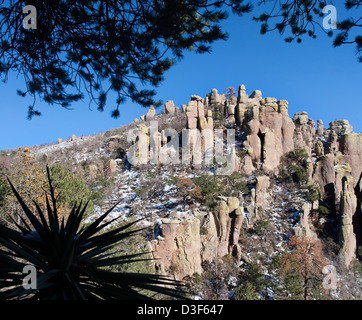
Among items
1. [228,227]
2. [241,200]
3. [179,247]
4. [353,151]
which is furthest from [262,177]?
[353,151]

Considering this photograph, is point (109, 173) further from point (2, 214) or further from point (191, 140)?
point (2, 214)

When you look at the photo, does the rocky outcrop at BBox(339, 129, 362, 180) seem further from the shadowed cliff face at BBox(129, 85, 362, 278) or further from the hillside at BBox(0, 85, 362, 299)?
the hillside at BBox(0, 85, 362, 299)

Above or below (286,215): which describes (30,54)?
above

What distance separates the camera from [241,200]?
23.9m

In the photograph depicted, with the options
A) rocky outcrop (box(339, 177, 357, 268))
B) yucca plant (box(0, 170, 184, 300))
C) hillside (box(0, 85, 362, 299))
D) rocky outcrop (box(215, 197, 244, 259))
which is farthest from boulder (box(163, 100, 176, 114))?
yucca plant (box(0, 170, 184, 300))

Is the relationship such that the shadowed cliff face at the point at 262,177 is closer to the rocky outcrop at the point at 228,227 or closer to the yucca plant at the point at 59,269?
the rocky outcrop at the point at 228,227

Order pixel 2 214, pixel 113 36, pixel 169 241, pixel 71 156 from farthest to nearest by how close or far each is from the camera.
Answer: pixel 71 156 → pixel 169 241 → pixel 2 214 → pixel 113 36

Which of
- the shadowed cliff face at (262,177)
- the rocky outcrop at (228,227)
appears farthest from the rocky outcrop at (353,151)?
the rocky outcrop at (228,227)

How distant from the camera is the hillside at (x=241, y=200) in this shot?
16.5 meters

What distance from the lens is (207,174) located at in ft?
91.1

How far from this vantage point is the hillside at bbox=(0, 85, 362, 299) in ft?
54.0

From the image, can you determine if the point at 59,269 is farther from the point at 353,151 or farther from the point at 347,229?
the point at 353,151

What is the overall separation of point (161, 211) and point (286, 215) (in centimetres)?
1028

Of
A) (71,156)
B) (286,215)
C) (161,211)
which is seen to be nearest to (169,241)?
(161,211)
